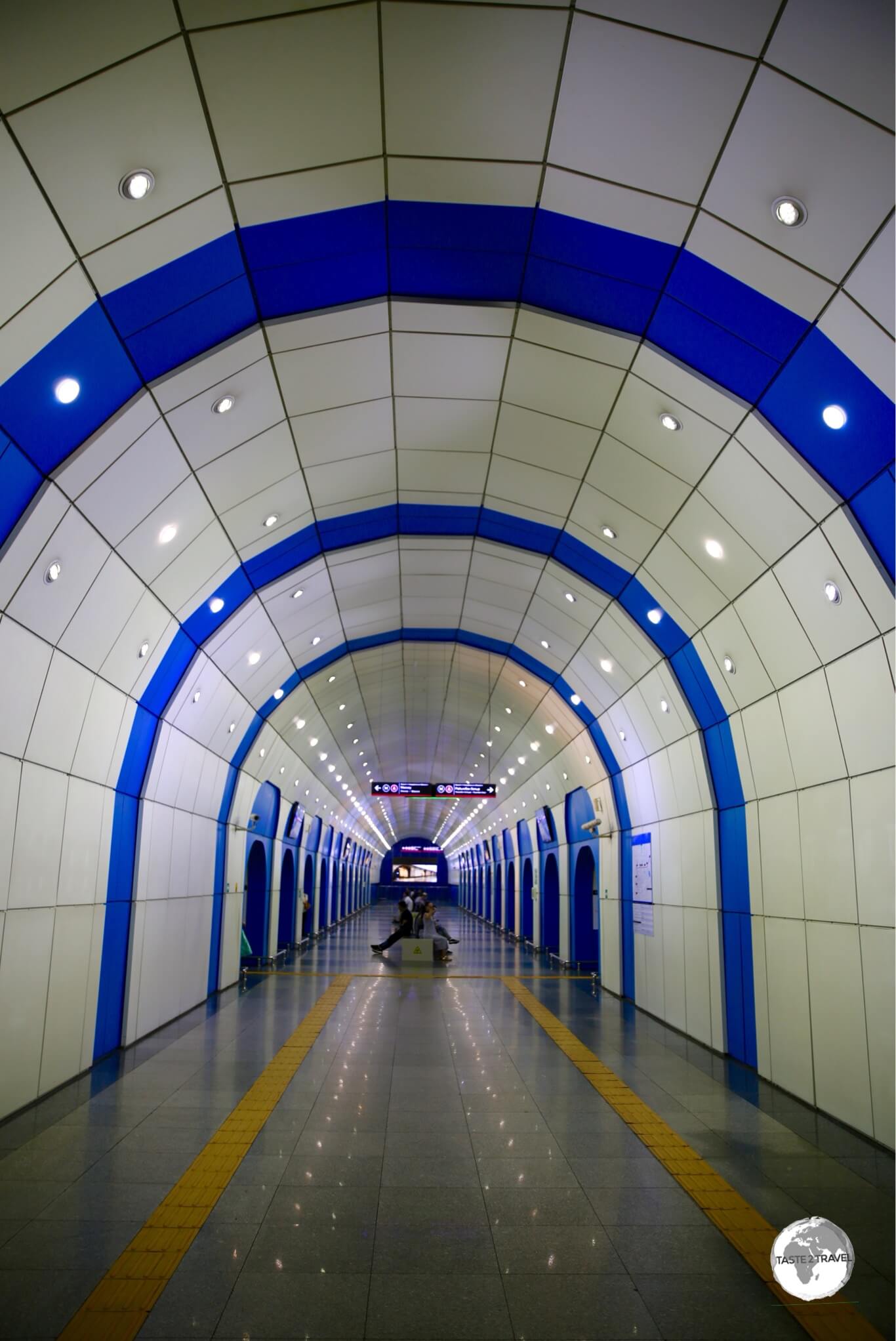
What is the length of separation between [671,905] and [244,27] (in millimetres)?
11592

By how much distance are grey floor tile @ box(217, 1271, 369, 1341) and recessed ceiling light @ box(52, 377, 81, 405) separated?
18.0 ft

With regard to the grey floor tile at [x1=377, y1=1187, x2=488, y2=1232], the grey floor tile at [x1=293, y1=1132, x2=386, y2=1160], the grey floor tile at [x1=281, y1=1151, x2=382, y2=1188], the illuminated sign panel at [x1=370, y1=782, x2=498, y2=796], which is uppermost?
the illuminated sign panel at [x1=370, y1=782, x2=498, y2=796]

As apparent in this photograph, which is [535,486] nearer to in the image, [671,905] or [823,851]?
[823,851]

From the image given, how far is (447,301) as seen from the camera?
7355 mm

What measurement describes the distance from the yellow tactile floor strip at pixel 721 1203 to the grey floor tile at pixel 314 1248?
84.7 inches

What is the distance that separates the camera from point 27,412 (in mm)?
5828

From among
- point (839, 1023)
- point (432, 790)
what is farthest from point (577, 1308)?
point (432, 790)

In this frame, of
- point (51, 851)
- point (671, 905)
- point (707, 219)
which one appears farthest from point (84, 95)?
point (671, 905)

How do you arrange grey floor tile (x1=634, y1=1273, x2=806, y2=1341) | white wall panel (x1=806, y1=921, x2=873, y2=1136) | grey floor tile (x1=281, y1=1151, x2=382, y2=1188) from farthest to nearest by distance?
white wall panel (x1=806, y1=921, x2=873, y2=1136), grey floor tile (x1=281, y1=1151, x2=382, y2=1188), grey floor tile (x1=634, y1=1273, x2=806, y2=1341)

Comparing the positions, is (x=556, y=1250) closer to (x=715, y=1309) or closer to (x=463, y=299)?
(x=715, y=1309)

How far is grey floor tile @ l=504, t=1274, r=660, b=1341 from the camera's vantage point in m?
4.05

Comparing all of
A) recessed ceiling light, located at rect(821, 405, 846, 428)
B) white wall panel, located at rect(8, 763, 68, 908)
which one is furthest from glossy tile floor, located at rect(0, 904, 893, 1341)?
recessed ceiling light, located at rect(821, 405, 846, 428)

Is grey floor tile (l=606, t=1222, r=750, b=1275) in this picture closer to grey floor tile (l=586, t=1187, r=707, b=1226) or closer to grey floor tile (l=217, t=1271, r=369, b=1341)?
grey floor tile (l=586, t=1187, r=707, b=1226)

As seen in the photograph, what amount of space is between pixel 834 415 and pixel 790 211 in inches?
60.3
